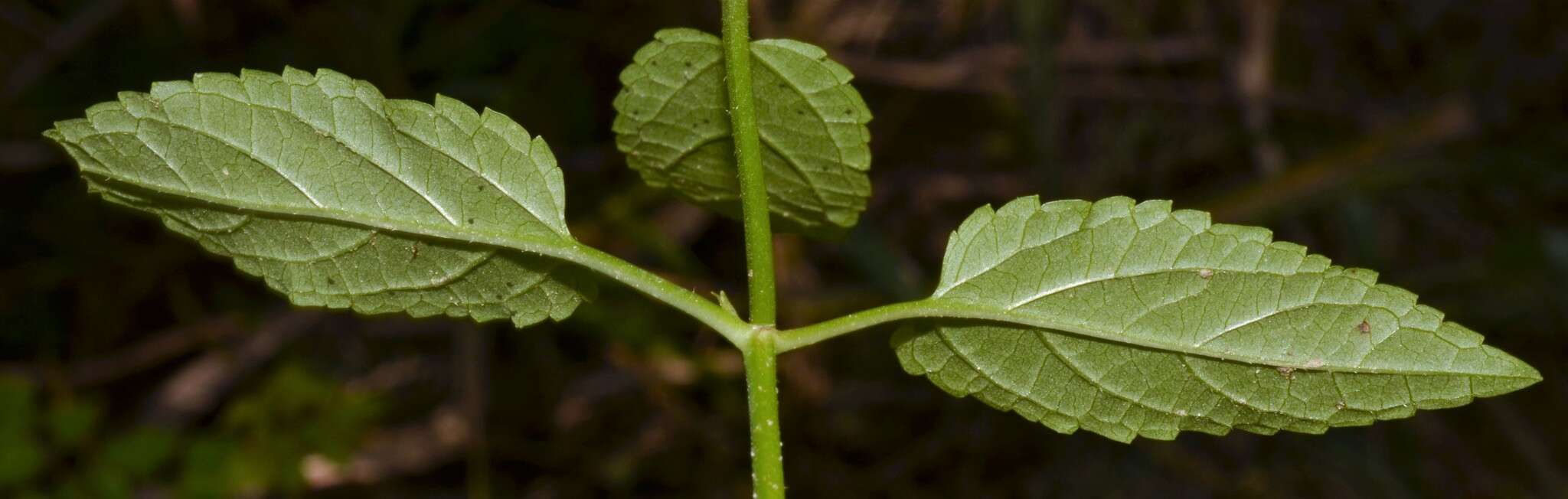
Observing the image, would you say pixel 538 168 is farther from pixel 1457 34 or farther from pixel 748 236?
pixel 1457 34

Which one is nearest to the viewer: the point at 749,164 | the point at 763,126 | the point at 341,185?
the point at 749,164

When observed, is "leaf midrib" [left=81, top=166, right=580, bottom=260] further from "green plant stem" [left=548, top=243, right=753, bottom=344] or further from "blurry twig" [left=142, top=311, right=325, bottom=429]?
"blurry twig" [left=142, top=311, right=325, bottom=429]

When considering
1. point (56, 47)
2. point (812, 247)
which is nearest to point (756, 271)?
point (812, 247)

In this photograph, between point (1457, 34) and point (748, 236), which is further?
point (1457, 34)

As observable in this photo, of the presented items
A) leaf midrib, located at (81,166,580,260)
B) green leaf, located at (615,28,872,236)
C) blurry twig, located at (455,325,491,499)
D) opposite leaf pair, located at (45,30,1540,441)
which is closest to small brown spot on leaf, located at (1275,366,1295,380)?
opposite leaf pair, located at (45,30,1540,441)

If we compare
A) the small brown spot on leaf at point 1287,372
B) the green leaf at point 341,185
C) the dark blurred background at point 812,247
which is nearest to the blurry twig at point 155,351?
the dark blurred background at point 812,247

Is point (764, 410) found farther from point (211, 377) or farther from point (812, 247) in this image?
point (211, 377)

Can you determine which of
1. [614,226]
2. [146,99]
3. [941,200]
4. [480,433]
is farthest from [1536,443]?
[146,99]
